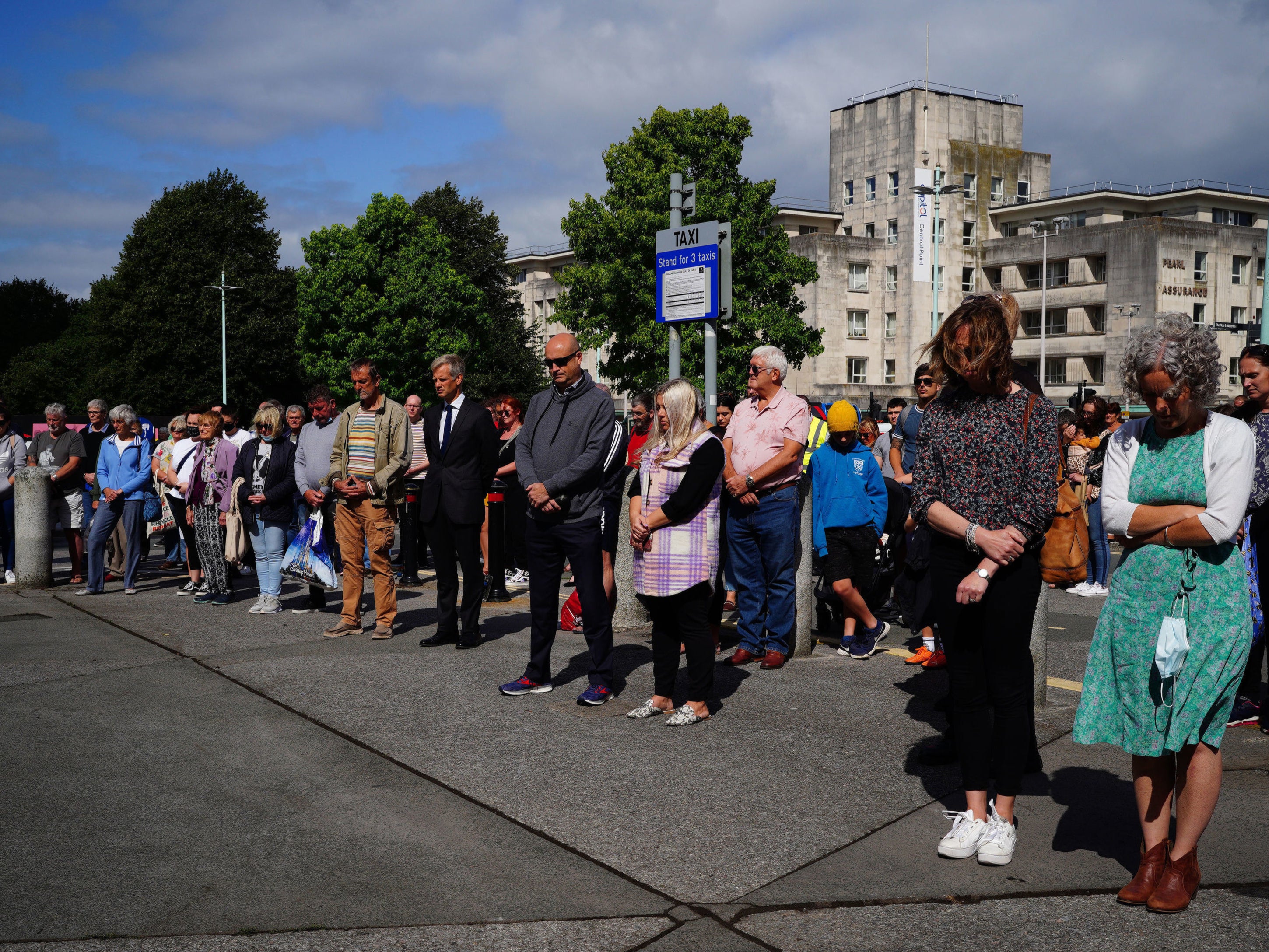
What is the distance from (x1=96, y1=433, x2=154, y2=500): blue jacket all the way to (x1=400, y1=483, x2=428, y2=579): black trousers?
2.63 meters

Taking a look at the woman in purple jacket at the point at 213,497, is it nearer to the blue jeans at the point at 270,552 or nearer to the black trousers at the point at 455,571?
the blue jeans at the point at 270,552

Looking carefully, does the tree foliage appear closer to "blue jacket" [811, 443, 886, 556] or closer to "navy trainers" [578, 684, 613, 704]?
"blue jacket" [811, 443, 886, 556]

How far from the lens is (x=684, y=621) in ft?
20.5

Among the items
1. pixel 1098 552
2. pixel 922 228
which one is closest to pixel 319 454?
pixel 1098 552

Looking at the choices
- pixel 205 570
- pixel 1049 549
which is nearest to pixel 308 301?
pixel 205 570

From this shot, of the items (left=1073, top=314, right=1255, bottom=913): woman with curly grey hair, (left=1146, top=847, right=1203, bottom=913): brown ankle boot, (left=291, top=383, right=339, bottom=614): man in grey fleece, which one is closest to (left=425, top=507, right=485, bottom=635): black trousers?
(left=291, top=383, right=339, bottom=614): man in grey fleece

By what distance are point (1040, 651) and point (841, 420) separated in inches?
91.3

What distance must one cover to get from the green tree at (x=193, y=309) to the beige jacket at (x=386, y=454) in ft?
148

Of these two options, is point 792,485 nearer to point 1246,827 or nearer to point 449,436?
point 449,436

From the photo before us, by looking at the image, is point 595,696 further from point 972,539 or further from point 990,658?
point 972,539

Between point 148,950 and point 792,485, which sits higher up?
point 792,485

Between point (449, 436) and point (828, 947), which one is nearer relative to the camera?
point (828, 947)

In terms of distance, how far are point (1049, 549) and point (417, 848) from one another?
274 centimetres

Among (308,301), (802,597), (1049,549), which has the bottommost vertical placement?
(802,597)
